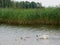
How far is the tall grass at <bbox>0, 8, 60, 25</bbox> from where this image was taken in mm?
10203

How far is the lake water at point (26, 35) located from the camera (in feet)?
25.6

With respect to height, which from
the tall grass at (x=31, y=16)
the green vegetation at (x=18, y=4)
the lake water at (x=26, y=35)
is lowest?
the lake water at (x=26, y=35)

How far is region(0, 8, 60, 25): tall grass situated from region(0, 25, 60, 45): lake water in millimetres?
338

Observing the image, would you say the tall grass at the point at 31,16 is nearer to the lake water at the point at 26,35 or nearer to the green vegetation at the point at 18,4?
the lake water at the point at 26,35

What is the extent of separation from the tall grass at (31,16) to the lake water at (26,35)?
1.11 ft

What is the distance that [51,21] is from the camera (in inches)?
399

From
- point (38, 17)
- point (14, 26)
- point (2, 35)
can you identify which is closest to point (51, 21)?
point (38, 17)

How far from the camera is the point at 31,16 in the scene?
10.5 meters

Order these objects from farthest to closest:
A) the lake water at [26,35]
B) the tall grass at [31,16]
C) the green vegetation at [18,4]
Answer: the green vegetation at [18,4] < the tall grass at [31,16] < the lake water at [26,35]

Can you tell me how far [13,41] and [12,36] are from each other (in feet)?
2.58

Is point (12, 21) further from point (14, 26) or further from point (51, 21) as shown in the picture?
point (51, 21)

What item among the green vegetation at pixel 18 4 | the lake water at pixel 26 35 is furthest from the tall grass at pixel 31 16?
the green vegetation at pixel 18 4

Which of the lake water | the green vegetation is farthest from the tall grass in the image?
the green vegetation

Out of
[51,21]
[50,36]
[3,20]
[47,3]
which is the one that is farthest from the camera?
[47,3]
